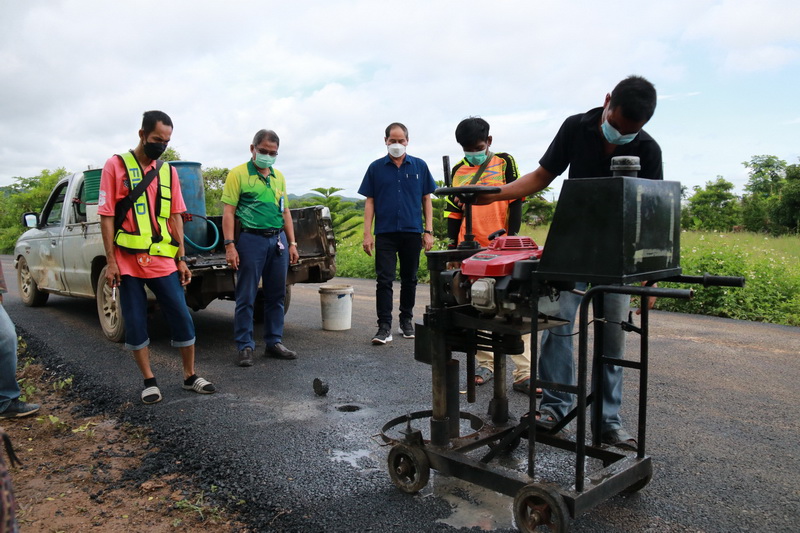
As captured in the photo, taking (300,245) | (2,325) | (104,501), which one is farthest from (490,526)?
(300,245)

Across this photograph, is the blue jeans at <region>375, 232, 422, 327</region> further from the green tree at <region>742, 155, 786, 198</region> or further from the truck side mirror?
the green tree at <region>742, 155, 786, 198</region>

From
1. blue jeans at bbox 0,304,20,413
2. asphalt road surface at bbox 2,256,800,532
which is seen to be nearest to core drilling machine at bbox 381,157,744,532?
asphalt road surface at bbox 2,256,800,532

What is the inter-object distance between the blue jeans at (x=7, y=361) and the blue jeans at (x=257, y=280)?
5.81ft

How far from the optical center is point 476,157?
15.4 ft

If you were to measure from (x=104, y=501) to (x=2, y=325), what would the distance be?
1.83 meters

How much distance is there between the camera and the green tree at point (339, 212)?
22453 millimetres

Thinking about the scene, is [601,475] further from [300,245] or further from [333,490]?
[300,245]

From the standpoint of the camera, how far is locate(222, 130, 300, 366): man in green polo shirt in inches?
223

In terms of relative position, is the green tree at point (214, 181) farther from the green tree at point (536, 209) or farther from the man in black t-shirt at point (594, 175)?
the man in black t-shirt at point (594, 175)

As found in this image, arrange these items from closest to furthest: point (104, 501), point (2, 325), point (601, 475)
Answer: point (601, 475), point (104, 501), point (2, 325)

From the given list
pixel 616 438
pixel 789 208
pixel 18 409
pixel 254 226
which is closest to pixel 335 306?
pixel 254 226

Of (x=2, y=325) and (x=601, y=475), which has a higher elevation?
(x=2, y=325)

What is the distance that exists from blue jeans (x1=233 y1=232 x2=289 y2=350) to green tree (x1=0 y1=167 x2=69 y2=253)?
1000 inches

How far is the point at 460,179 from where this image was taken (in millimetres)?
4742
